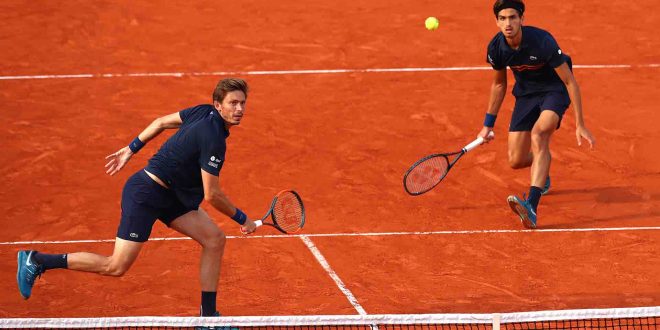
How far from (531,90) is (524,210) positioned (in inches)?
43.7

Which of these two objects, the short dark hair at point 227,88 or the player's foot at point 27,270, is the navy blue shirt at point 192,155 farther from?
the player's foot at point 27,270

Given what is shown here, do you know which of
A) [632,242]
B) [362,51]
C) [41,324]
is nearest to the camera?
[41,324]

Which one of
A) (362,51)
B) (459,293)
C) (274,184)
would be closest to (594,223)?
(459,293)

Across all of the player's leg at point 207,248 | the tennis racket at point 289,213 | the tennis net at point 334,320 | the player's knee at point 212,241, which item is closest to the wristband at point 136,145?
the player's leg at point 207,248

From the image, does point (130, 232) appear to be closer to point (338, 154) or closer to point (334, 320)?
point (334, 320)

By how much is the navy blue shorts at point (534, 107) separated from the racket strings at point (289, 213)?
2788 mm

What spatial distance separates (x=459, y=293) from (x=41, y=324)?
343 cm

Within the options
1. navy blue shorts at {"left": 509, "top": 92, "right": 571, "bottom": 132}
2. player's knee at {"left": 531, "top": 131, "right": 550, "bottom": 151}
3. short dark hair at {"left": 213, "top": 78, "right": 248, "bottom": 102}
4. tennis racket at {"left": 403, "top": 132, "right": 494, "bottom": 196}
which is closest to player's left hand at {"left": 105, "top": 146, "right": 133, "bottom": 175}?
short dark hair at {"left": 213, "top": 78, "right": 248, "bottom": 102}

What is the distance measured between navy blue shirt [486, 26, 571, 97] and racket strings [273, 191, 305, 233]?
255 centimetres

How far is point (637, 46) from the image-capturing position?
14.8 m

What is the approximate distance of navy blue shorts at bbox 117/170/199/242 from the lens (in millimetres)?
8117

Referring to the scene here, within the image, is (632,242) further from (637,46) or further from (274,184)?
(637,46)

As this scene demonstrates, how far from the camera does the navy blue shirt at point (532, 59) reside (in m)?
10.0

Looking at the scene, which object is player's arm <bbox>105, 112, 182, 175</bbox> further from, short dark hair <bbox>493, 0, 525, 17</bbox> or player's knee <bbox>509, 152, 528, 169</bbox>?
player's knee <bbox>509, 152, 528, 169</bbox>
